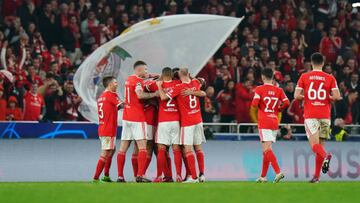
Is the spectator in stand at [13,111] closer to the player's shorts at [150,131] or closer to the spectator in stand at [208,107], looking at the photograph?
the spectator in stand at [208,107]

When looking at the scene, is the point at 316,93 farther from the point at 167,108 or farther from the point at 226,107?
the point at 226,107

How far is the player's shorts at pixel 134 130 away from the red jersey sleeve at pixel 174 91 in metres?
0.75

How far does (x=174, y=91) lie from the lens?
775 inches

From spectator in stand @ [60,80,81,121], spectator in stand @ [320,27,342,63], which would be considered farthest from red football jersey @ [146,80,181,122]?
spectator in stand @ [320,27,342,63]

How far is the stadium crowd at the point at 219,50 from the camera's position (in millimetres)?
24453

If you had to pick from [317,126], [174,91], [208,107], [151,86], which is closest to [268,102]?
[317,126]

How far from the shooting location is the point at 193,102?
1991 centimetres

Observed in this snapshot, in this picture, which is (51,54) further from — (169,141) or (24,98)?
(169,141)

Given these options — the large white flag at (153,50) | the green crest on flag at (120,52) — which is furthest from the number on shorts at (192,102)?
the green crest on flag at (120,52)

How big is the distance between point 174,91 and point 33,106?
512cm

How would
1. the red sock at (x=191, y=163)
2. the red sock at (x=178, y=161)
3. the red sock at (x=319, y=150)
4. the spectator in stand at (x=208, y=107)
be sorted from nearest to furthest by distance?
the red sock at (x=319, y=150)
the red sock at (x=191, y=163)
the red sock at (x=178, y=161)
the spectator in stand at (x=208, y=107)

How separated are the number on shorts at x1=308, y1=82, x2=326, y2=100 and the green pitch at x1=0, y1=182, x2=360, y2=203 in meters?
2.40

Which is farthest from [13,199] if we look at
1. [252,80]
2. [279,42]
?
[279,42]

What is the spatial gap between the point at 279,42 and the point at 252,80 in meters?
4.43
